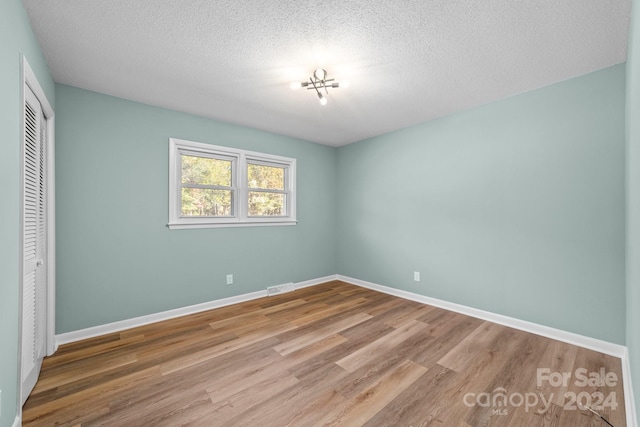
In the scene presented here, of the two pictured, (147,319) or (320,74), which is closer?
(320,74)

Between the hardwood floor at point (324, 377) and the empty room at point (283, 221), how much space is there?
0.07 feet

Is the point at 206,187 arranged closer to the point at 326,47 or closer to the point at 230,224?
the point at 230,224

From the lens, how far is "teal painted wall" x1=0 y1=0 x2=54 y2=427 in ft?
4.14

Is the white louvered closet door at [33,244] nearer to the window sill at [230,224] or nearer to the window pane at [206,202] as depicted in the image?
the window sill at [230,224]

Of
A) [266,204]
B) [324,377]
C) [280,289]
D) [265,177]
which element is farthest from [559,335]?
[265,177]

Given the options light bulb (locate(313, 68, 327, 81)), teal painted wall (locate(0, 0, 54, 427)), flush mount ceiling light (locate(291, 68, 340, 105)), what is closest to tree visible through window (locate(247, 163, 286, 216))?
flush mount ceiling light (locate(291, 68, 340, 105))

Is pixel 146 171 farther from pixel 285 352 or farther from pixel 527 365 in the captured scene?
pixel 527 365

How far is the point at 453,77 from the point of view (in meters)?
2.44

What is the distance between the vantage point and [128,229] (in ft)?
9.32

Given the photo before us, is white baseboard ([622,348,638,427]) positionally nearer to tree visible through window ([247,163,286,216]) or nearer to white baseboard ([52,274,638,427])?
white baseboard ([52,274,638,427])

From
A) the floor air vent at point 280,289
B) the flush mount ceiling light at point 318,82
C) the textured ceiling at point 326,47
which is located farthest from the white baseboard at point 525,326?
the flush mount ceiling light at point 318,82

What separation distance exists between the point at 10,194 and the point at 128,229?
1.58 meters

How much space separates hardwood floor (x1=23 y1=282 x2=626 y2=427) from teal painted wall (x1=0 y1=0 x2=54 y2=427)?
1.56 feet

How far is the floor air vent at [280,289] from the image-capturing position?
12.9 feet
